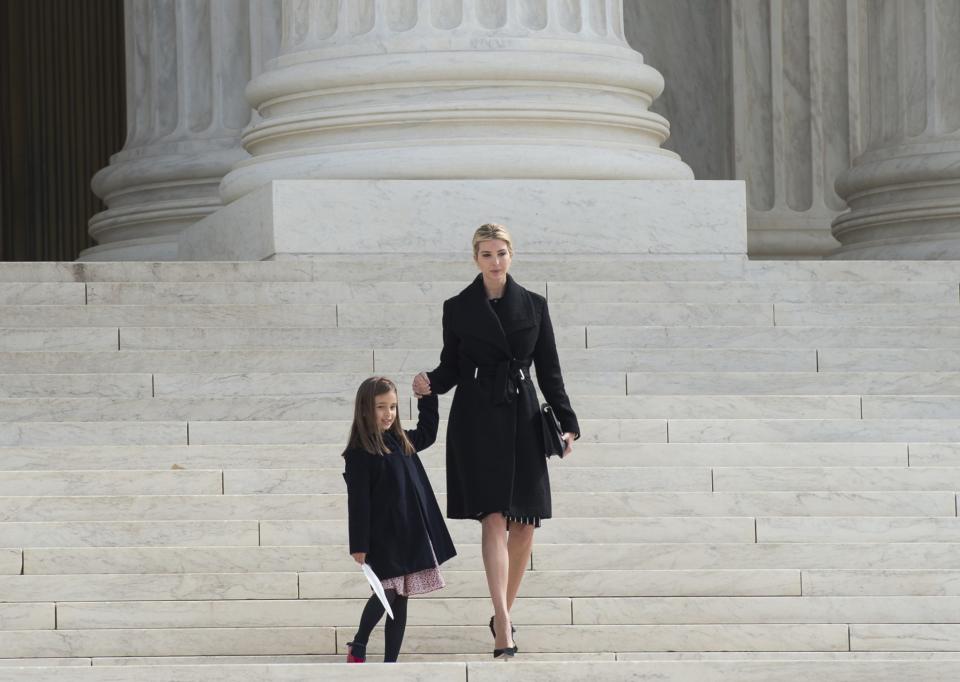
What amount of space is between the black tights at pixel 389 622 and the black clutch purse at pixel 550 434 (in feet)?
4.50

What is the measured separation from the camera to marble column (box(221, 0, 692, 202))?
2439 cm

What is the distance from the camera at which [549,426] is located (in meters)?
14.2

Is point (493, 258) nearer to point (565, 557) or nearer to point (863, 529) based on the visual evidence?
point (565, 557)

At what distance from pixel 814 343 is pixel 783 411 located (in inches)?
91.2

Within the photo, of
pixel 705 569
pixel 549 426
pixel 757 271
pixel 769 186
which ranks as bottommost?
pixel 705 569

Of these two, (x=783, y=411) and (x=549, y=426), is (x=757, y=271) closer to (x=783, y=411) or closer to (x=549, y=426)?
(x=783, y=411)

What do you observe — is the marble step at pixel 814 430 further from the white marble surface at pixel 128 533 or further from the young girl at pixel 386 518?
the young girl at pixel 386 518

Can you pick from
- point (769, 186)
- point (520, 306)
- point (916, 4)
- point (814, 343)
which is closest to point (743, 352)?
point (814, 343)

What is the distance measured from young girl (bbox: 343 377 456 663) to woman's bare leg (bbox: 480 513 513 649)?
1.07ft

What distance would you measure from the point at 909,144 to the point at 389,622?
18652 mm

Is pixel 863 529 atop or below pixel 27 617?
atop

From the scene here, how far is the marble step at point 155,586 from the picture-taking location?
49.9ft

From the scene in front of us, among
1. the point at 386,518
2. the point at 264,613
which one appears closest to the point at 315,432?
Result: the point at 264,613

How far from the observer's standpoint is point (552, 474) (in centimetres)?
1733
